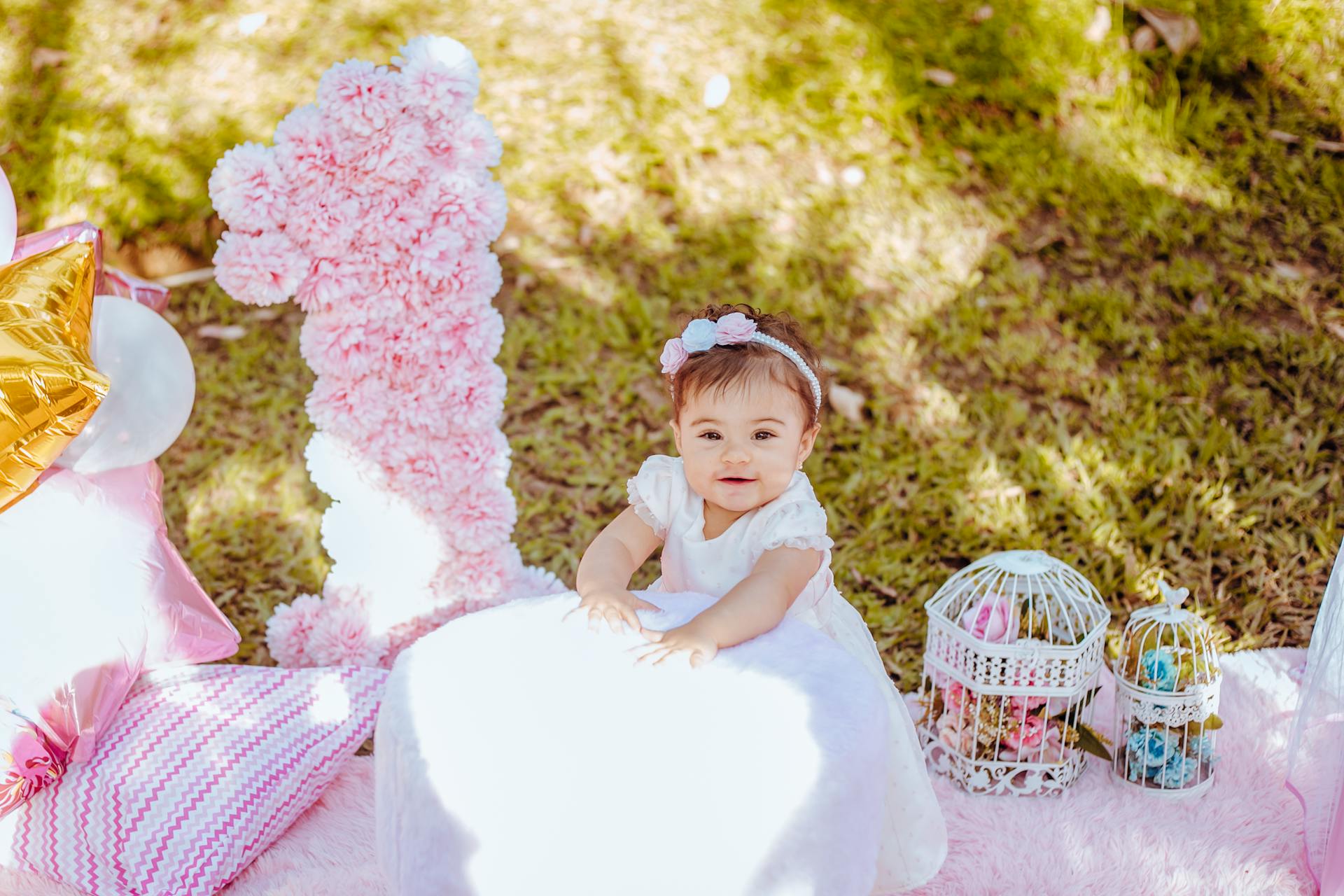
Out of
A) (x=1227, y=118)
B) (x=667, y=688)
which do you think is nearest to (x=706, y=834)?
(x=667, y=688)

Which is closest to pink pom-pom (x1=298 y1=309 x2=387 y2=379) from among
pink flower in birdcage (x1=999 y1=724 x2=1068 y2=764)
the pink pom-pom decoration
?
the pink pom-pom decoration

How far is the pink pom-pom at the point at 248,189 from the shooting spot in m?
2.14

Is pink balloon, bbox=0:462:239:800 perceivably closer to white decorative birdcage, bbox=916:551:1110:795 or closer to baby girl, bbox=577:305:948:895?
baby girl, bbox=577:305:948:895

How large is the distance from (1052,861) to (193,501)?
2.48m

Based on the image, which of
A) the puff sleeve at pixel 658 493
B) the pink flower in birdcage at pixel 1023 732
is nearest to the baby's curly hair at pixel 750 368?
the puff sleeve at pixel 658 493

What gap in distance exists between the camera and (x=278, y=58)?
4.52m

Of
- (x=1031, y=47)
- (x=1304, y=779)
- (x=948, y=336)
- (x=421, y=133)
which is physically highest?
(x=421, y=133)

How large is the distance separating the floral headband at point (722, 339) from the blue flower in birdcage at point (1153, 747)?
103 cm

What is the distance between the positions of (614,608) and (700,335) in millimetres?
507

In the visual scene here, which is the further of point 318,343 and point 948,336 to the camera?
point 948,336

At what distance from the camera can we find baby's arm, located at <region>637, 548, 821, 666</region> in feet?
5.61

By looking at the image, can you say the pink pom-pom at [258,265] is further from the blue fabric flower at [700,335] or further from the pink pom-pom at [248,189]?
the blue fabric flower at [700,335]

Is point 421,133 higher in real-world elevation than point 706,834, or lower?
higher

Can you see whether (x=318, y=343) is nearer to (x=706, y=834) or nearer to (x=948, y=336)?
(x=706, y=834)
